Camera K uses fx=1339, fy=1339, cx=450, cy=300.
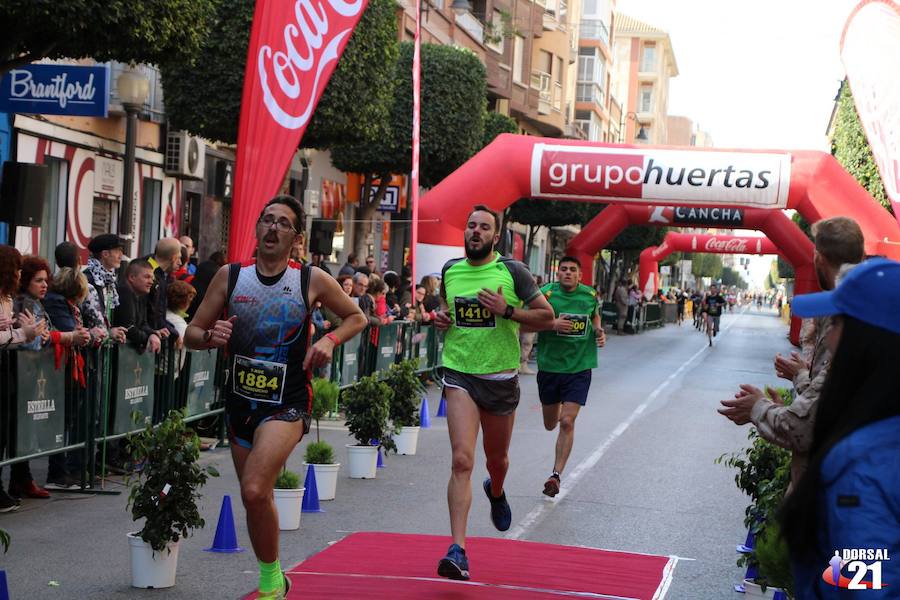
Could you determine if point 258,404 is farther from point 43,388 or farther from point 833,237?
point 43,388

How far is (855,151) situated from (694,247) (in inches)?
968

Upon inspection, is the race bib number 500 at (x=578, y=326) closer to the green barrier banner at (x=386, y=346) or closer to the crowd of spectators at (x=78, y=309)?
the crowd of spectators at (x=78, y=309)

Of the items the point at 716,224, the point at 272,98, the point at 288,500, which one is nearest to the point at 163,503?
the point at 288,500

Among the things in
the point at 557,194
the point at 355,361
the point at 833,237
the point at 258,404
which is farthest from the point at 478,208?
the point at 557,194

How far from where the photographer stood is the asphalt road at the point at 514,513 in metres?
7.33

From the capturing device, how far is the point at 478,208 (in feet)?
25.4

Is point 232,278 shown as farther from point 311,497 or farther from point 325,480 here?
point 325,480

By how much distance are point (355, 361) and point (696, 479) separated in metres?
6.20

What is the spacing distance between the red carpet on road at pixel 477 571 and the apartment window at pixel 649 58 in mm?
116818

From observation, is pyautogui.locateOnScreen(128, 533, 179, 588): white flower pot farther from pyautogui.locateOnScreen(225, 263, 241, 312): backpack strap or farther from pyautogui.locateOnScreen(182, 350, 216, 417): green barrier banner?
pyautogui.locateOnScreen(182, 350, 216, 417): green barrier banner

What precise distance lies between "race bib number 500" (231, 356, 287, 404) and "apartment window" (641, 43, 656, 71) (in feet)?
390

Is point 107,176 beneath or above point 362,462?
above

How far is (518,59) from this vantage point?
54031 millimetres

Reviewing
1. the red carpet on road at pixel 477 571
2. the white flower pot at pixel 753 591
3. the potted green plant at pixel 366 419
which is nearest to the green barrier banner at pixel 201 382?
the potted green plant at pixel 366 419
